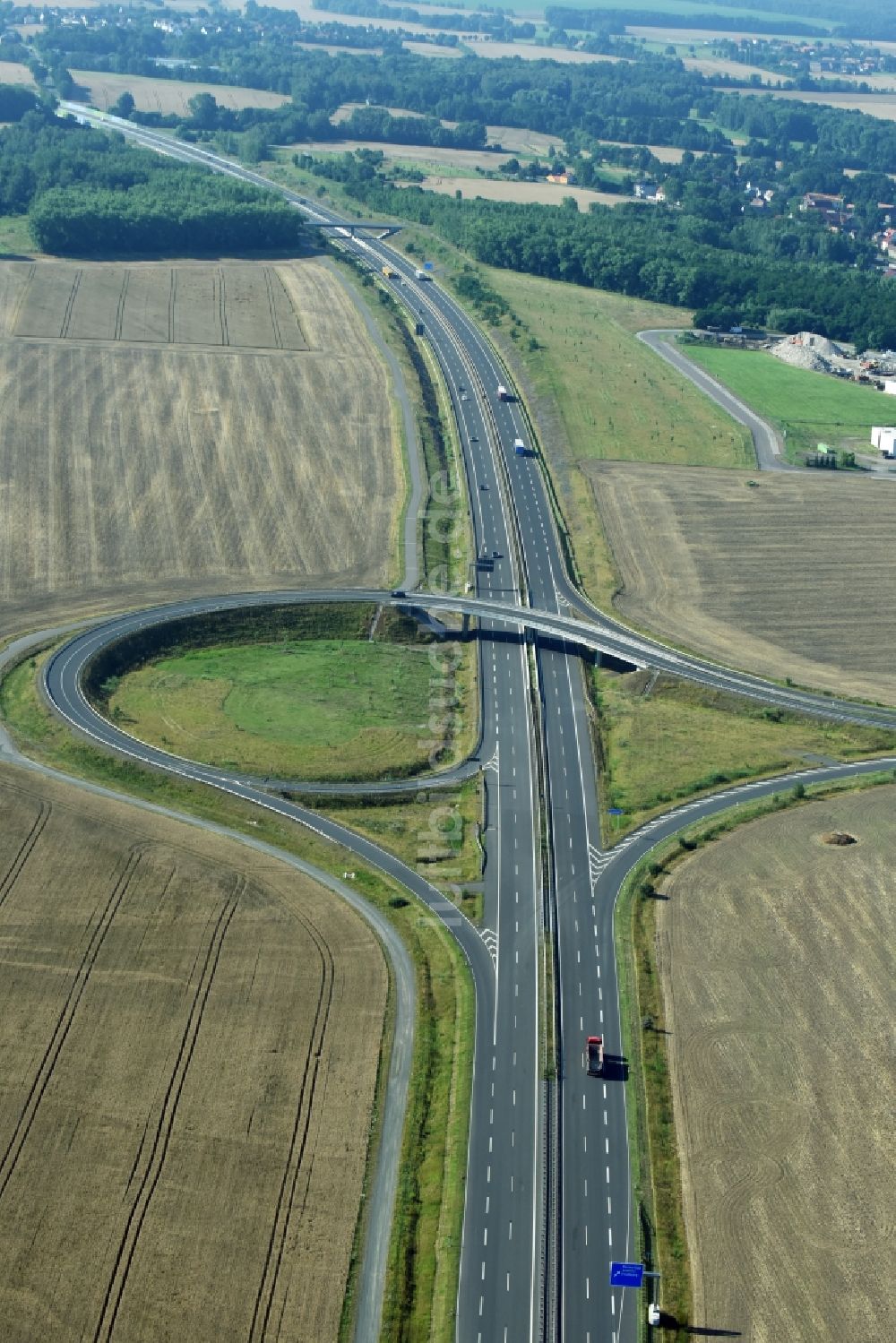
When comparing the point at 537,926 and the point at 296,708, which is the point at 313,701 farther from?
the point at 537,926

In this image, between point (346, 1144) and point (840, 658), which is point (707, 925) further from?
point (840, 658)

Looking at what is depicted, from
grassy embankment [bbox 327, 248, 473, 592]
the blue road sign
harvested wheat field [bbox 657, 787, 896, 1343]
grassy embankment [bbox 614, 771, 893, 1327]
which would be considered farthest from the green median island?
the blue road sign

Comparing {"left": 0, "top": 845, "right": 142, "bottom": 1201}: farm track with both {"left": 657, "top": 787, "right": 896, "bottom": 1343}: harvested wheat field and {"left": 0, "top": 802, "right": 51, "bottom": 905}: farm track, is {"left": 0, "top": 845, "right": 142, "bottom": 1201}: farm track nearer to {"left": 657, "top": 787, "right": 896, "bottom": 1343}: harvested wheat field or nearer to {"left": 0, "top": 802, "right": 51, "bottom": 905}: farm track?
{"left": 0, "top": 802, "right": 51, "bottom": 905}: farm track

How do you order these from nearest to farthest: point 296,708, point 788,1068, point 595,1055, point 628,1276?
1. point 628,1276
2. point 595,1055
3. point 788,1068
4. point 296,708

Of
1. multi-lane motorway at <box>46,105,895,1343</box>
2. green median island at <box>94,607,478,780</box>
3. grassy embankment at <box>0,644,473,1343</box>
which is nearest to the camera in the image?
grassy embankment at <box>0,644,473,1343</box>

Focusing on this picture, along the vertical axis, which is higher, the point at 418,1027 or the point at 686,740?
the point at 686,740

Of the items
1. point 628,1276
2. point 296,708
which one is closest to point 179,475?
point 296,708

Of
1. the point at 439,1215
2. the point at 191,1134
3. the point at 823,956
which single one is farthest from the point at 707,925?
the point at 191,1134
